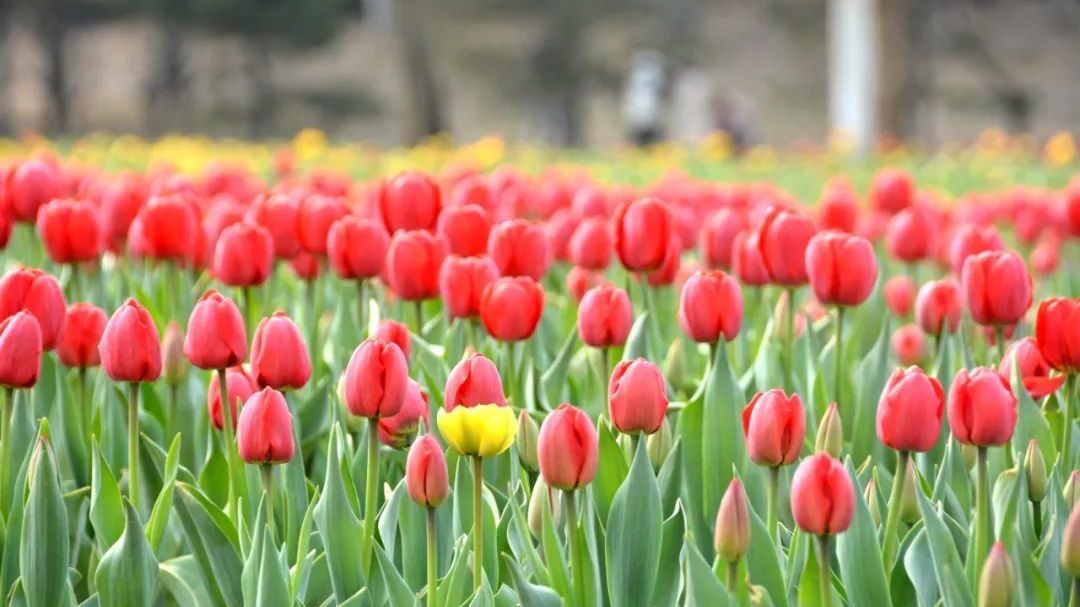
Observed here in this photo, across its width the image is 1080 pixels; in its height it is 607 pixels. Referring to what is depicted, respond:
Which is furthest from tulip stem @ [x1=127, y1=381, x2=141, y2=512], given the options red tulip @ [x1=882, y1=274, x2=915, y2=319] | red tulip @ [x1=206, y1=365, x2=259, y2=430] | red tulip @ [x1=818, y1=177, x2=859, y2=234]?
red tulip @ [x1=818, y1=177, x2=859, y2=234]

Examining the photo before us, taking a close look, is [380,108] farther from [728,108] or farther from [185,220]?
[185,220]

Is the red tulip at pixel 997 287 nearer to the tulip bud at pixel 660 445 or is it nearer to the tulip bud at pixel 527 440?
the tulip bud at pixel 660 445

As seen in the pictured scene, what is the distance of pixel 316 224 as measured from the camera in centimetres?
262

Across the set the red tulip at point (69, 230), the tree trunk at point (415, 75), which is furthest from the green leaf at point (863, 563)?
the tree trunk at point (415, 75)

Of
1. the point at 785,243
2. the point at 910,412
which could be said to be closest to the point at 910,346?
the point at 785,243

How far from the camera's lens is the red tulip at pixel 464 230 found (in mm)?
2639

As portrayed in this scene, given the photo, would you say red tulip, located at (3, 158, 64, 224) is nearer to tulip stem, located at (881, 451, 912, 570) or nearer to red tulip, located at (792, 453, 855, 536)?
tulip stem, located at (881, 451, 912, 570)

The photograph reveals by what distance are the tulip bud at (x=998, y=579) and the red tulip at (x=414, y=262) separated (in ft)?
3.74

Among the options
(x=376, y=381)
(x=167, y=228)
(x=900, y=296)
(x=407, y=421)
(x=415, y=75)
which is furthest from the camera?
(x=415, y=75)

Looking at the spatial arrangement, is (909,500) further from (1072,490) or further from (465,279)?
(465,279)

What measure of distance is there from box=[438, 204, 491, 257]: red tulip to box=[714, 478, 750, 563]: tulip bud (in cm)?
130

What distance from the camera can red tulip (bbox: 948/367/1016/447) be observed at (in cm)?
147

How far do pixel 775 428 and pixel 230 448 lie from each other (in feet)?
2.22

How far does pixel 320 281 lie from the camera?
107 inches
